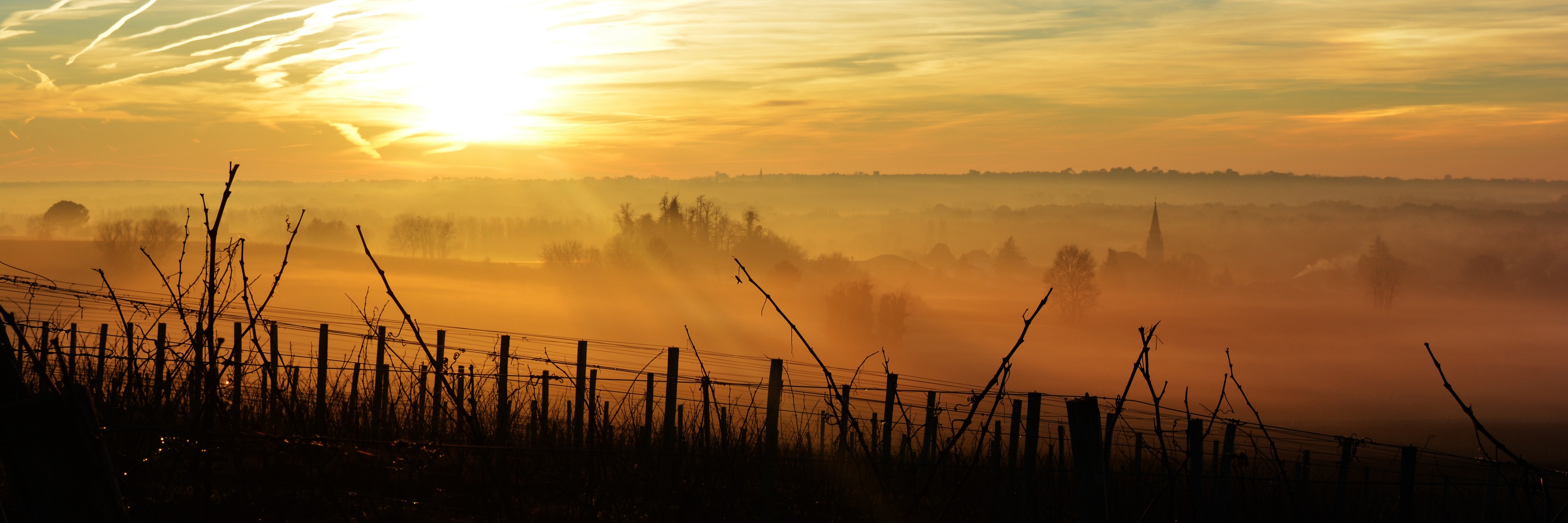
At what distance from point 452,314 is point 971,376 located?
9022 cm

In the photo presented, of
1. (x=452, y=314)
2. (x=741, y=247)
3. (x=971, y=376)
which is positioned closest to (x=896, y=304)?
(x=971, y=376)

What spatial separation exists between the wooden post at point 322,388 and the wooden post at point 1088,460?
6665 millimetres

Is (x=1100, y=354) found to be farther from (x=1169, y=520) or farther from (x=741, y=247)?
(x=1169, y=520)

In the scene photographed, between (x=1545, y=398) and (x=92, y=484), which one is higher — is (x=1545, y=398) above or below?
below

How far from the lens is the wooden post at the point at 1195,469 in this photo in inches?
203

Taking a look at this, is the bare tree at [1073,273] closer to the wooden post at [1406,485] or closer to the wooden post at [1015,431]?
the wooden post at [1015,431]

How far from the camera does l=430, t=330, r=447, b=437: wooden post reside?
15.7ft

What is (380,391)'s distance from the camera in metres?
10.6

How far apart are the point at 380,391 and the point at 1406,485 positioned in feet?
31.6

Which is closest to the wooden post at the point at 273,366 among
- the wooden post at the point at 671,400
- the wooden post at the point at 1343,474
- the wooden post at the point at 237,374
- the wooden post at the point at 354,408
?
the wooden post at the point at 237,374

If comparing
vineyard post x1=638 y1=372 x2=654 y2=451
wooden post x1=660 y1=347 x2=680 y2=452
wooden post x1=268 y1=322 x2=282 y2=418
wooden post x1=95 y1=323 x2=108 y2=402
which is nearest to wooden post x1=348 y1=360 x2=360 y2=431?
wooden post x1=268 y1=322 x2=282 y2=418

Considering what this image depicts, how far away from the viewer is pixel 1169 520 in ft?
18.6

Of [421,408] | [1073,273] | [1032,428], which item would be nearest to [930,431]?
[1032,428]

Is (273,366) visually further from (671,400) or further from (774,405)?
(774,405)
